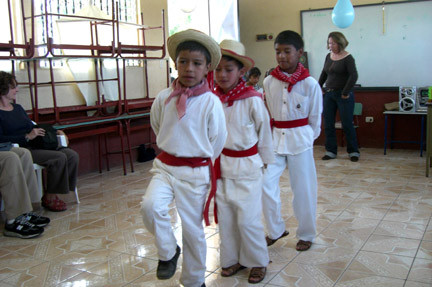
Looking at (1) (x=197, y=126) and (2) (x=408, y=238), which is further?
(2) (x=408, y=238)

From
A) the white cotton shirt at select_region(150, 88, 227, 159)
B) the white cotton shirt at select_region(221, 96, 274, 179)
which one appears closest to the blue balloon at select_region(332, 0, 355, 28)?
the white cotton shirt at select_region(221, 96, 274, 179)

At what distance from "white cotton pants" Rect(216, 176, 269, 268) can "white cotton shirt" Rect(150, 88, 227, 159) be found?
314mm

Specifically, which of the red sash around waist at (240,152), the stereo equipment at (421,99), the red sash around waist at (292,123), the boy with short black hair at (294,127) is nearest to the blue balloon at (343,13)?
the stereo equipment at (421,99)

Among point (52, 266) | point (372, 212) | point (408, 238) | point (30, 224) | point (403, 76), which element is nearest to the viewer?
point (52, 266)

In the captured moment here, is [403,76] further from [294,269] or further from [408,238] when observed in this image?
[294,269]

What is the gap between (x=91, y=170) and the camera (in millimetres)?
6055

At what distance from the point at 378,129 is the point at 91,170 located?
14.1 ft

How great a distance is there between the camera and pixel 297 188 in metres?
Answer: 3.07

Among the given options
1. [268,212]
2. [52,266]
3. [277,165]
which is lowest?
[52,266]

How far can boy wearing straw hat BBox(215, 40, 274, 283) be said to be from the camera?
2580 mm

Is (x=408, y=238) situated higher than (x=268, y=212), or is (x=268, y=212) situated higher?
(x=268, y=212)

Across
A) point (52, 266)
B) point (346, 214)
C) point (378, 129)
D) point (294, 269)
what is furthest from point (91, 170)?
point (378, 129)

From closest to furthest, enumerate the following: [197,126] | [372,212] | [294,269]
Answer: [197,126]
[294,269]
[372,212]

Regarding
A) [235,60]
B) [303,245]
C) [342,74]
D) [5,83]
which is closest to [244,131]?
[235,60]
